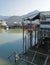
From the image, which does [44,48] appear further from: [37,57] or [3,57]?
[3,57]

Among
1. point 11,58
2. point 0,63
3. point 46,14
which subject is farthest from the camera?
point 46,14

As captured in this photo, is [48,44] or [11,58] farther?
[48,44]

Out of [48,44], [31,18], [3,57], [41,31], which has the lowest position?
[3,57]

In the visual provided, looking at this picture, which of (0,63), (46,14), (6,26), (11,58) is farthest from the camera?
(6,26)

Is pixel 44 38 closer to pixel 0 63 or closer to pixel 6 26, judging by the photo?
pixel 0 63

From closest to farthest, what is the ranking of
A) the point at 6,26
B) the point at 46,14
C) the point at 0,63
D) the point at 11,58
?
the point at 0,63 < the point at 11,58 < the point at 46,14 < the point at 6,26

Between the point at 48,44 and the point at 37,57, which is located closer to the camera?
the point at 37,57

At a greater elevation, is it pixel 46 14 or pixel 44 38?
pixel 46 14

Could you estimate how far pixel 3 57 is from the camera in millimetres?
16250

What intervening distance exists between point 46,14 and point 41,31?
6.81 feet

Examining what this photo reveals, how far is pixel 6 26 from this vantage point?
49438 millimetres

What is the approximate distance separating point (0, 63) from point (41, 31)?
4.94 meters

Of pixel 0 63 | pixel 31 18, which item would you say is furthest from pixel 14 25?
pixel 0 63

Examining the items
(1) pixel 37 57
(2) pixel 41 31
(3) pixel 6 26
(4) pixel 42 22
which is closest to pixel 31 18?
(4) pixel 42 22
